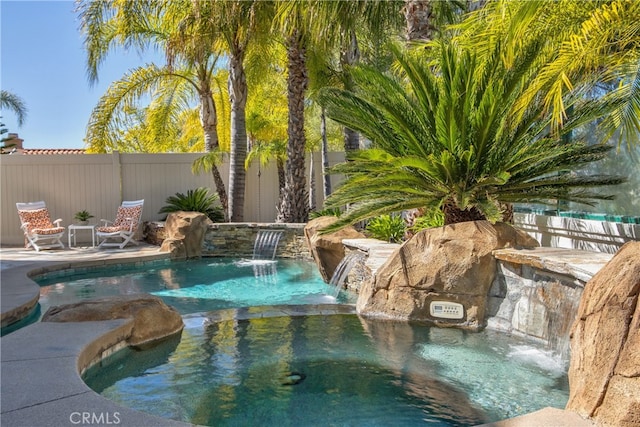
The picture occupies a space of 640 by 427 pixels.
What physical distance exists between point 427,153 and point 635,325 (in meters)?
4.04

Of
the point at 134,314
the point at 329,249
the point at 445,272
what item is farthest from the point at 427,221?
the point at 134,314

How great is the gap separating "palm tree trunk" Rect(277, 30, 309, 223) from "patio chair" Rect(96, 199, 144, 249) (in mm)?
3615

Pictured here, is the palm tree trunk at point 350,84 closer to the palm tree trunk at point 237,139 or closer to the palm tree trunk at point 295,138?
the palm tree trunk at point 295,138

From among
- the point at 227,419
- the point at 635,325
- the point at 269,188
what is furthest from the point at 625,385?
the point at 269,188

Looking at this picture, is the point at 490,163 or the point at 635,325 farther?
the point at 490,163

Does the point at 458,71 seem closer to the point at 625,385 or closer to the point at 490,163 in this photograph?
the point at 490,163

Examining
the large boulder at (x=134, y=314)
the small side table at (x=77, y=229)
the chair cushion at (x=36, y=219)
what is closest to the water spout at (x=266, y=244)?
the small side table at (x=77, y=229)

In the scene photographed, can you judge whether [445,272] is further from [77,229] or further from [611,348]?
[77,229]

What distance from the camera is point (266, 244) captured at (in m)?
12.5

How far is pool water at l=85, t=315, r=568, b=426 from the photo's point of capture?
364 cm

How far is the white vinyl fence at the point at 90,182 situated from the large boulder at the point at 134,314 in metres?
9.51

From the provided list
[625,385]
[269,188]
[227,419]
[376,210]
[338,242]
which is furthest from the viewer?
[269,188]

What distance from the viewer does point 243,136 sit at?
45.1 ft

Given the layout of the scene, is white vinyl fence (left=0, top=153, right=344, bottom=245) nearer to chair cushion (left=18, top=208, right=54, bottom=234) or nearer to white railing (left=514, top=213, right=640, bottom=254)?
chair cushion (left=18, top=208, right=54, bottom=234)
